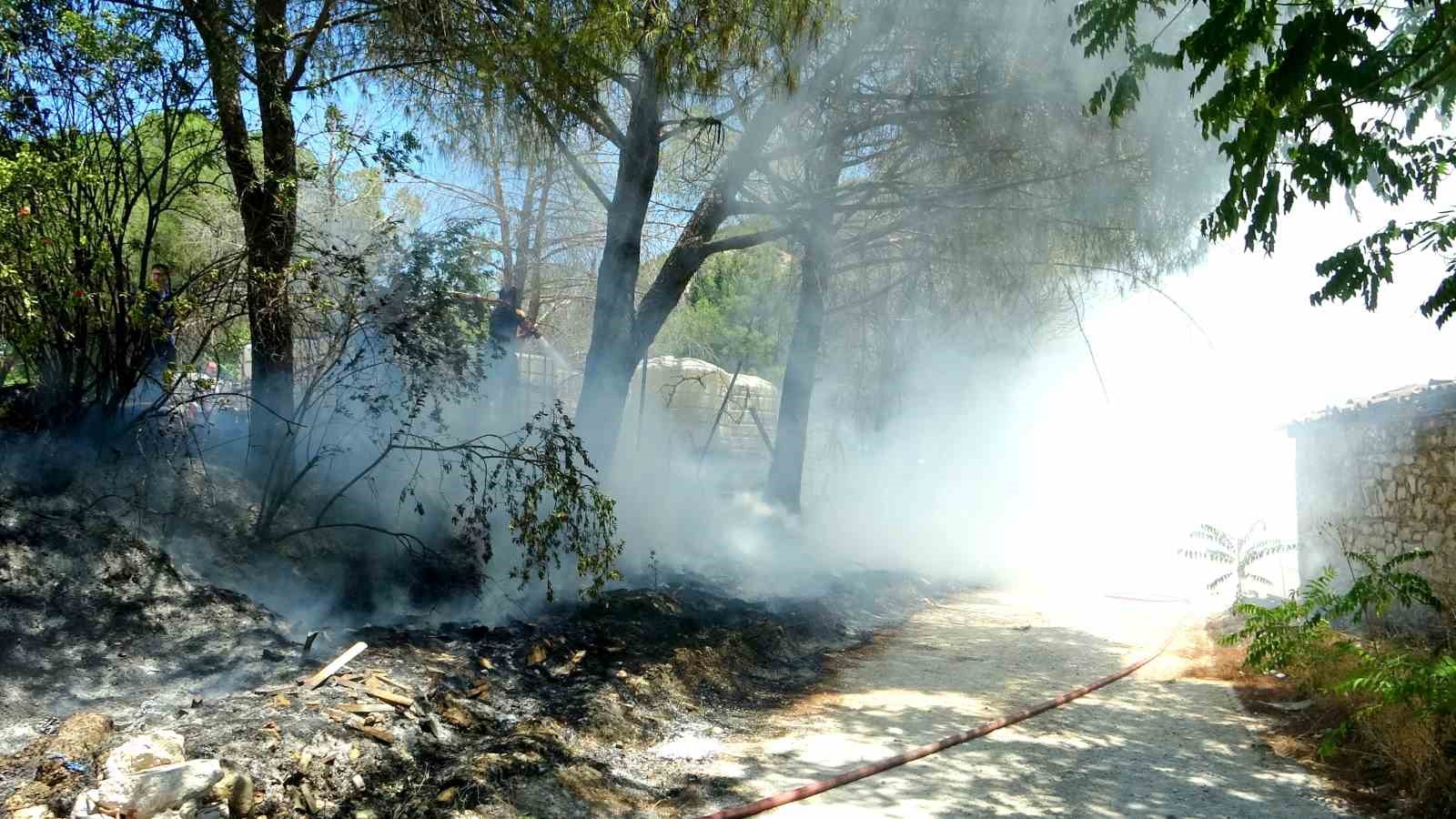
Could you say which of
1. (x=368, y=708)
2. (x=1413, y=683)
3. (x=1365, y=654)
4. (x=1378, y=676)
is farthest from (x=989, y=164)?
(x=368, y=708)

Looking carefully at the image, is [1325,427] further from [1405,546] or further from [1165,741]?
[1165,741]

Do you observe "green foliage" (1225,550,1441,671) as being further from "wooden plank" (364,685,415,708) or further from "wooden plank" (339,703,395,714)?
"wooden plank" (339,703,395,714)

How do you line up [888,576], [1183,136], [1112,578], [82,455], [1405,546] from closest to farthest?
[82,455] < [1405,546] < [1183,136] < [888,576] < [1112,578]

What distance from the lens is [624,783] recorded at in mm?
5559

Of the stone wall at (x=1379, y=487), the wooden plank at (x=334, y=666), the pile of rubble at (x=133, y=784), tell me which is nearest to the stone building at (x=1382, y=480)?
the stone wall at (x=1379, y=487)

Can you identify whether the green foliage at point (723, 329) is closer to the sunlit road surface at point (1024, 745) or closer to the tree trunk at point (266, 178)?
the sunlit road surface at point (1024, 745)

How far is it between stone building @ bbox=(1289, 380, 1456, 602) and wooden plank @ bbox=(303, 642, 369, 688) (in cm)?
869

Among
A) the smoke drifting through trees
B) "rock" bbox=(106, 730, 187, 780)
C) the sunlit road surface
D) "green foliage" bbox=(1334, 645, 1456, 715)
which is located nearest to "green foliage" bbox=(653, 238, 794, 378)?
the smoke drifting through trees

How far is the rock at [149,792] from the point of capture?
A: 3.91 metres

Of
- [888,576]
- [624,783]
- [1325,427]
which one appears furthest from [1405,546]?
[624,783]

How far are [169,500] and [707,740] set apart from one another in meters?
4.22

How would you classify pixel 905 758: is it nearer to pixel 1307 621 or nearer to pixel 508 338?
pixel 1307 621

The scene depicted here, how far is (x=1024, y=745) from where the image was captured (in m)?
6.46

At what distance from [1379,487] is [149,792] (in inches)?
439
